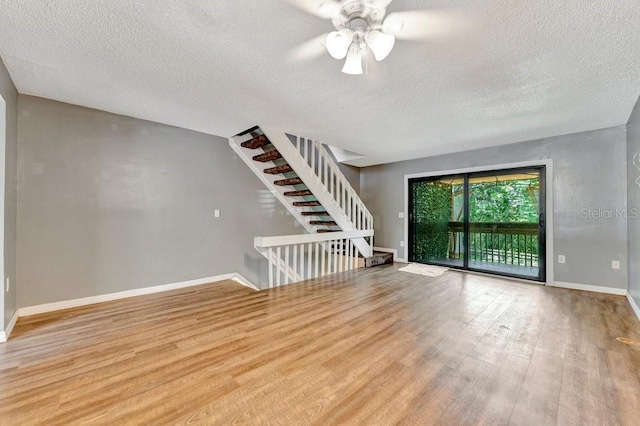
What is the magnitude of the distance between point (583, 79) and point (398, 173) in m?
3.57

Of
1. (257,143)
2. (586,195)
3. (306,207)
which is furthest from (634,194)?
(257,143)

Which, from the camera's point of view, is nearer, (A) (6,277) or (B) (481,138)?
(A) (6,277)

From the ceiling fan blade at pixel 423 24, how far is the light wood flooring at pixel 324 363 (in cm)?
219

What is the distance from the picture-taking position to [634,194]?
116 inches

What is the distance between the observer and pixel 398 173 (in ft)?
18.9

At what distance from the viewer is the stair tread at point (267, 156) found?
3992mm

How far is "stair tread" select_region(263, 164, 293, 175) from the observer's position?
13.6ft

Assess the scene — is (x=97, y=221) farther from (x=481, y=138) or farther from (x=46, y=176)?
(x=481, y=138)

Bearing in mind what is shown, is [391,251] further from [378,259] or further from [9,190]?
[9,190]

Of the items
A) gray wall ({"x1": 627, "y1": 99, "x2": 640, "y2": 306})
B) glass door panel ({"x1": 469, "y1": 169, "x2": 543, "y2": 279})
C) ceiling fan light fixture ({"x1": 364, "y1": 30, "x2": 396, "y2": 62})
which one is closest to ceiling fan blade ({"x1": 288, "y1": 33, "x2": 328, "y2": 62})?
ceiling fan light fixture ({"x1": 364, "y1": 30, "x2": 396, "y2": 62})

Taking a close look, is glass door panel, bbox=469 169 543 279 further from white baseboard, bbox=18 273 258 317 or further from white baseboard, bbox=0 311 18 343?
white baseboard, bbox=0 311 18 343

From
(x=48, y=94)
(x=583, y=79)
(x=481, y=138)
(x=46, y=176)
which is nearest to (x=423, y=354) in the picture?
(x=583, y=79)

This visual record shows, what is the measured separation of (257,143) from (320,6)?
2.69m

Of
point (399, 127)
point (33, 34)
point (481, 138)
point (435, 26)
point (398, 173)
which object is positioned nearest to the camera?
point (435, 26)
